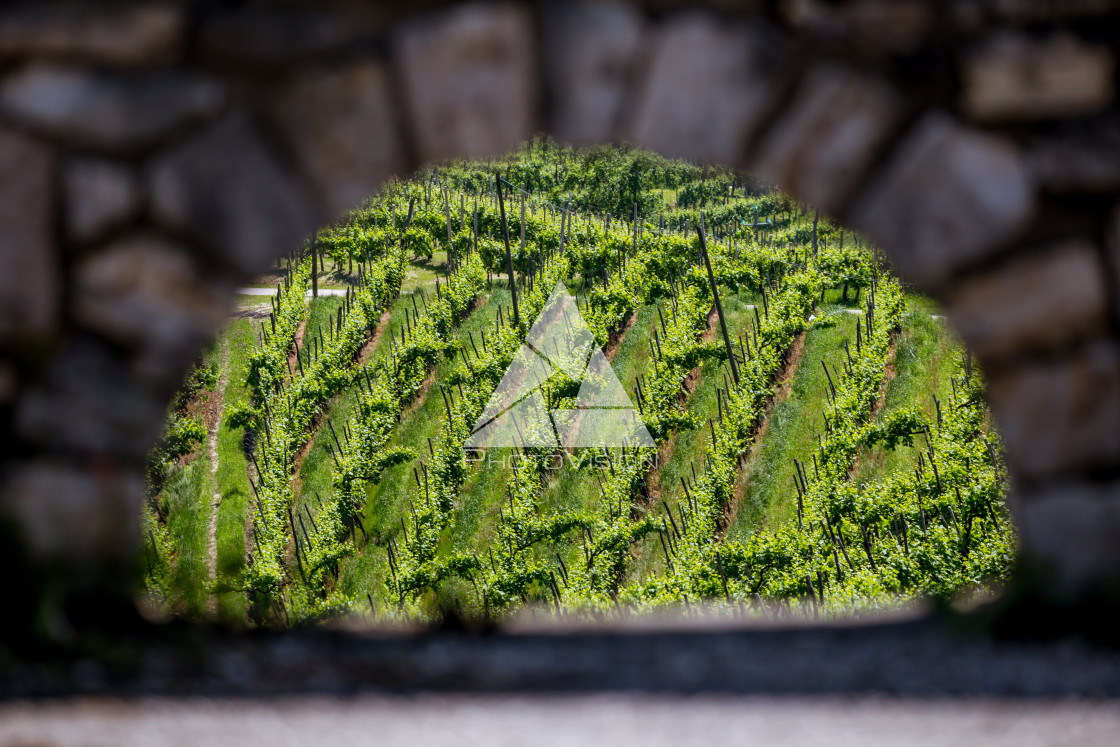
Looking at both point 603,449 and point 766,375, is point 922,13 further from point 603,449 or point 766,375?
point 766,375

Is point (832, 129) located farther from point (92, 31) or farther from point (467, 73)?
point (92, 31)

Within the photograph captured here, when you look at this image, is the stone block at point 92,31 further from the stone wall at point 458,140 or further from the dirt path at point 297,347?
the dirt path at point 297,347

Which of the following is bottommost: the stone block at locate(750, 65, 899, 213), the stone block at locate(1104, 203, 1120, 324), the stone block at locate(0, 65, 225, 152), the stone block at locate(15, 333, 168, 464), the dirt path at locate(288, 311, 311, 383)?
the stone block at locate(15, 333, 168, 464)

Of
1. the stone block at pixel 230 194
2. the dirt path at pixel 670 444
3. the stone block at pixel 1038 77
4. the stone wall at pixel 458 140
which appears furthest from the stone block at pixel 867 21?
the dirt path at pixel 670 444

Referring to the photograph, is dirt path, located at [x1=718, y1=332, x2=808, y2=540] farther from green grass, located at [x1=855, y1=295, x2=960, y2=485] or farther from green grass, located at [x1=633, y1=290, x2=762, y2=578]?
green grass, located at [x1=855, y1=295, x2=960, y2=485]

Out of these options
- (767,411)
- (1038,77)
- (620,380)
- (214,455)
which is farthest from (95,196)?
(214,455)

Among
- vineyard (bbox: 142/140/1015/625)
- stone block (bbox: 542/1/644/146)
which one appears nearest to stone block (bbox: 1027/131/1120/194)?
stone block (bbox: 542/1/644/146)

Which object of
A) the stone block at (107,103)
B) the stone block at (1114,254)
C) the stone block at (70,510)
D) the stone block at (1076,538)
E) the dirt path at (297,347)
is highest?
the dirt path at (297,347)
